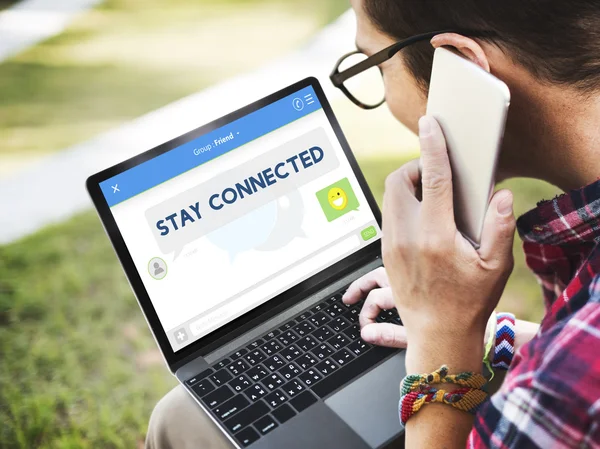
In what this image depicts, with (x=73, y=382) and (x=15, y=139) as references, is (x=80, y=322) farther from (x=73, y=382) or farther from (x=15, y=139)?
(x=15, y=139)

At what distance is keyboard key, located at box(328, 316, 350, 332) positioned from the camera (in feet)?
3.51

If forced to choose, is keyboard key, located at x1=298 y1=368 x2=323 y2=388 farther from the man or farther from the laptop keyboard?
the man

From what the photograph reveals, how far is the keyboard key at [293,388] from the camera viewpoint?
975mm

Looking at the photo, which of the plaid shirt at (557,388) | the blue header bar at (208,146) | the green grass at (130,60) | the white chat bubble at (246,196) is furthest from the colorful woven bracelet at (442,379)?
the green grass at (130,60)

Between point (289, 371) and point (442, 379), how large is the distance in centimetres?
24

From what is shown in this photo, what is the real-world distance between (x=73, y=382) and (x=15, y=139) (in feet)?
4.22

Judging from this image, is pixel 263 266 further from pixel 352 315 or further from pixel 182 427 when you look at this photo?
pixel 182 427

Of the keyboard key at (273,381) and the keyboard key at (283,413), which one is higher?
the keyboard key at (273,381)

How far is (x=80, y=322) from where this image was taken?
193 centimetres

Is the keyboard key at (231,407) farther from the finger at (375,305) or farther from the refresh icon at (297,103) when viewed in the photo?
the refresh icon at (297,103)

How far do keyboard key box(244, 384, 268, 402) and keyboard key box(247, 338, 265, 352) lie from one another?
0.24ft

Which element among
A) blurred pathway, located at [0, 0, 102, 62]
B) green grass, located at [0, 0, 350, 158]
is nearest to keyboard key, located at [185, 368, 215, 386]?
green grass, located at [0, 0, 350, 158]

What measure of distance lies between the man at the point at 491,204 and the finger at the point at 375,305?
0.08ft

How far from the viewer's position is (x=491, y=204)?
887mm
